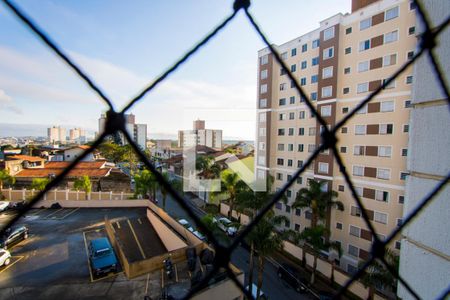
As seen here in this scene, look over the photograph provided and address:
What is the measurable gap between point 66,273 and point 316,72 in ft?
55.5

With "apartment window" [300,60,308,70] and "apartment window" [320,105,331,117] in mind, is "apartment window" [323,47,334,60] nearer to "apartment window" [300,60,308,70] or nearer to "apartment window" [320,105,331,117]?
"apartment window" [300,60,308,70]

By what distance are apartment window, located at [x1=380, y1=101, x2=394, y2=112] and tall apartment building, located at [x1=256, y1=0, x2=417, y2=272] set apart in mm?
47

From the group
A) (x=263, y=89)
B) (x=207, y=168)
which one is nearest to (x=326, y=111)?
(x=263, y=89)

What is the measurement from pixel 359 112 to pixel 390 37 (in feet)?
12.9

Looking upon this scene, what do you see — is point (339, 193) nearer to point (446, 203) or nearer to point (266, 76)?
point (266, 76)

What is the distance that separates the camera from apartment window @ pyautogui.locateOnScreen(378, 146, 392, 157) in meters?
11.5

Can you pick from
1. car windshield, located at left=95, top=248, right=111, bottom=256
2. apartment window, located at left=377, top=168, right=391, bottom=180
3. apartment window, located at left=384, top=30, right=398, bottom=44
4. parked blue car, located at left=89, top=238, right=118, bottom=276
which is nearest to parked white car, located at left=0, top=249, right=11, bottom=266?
parked blue car, located at left=89, top=238, right=118, bottom=276

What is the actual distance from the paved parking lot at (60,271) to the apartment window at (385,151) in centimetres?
1178

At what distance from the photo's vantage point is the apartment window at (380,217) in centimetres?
1161

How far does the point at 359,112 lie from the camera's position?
1237 cm

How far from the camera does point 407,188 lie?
149cm

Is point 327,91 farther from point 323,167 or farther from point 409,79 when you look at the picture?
point 323,167

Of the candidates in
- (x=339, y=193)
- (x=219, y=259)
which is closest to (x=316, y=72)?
(x=339, y=193)

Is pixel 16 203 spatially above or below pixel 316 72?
below
